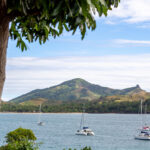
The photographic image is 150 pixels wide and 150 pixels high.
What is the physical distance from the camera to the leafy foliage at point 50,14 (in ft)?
10.9

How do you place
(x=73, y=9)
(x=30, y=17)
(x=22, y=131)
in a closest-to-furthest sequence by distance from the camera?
(x=73, y=9) < (x=30, y=17) < (x=22, y=131)

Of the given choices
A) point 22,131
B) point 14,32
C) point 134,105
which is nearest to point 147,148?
point 22,131

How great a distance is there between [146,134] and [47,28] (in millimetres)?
90591

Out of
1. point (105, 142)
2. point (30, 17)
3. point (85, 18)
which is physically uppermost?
point (30, 17)

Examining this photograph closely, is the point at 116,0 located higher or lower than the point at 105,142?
higher

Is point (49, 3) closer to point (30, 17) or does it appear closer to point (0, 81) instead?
point (0, 81)

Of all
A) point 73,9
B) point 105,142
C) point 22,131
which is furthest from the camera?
point 105,142

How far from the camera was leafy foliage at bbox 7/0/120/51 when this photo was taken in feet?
10.9

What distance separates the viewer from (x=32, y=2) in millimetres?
3863

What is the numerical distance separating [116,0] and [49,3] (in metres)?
0.94

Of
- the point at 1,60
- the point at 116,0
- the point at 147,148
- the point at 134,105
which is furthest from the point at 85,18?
the point at 134,105

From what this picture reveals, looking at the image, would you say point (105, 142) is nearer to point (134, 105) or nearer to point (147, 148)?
point (147, 148)

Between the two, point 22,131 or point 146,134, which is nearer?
point 22,131

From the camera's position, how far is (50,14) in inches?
143
